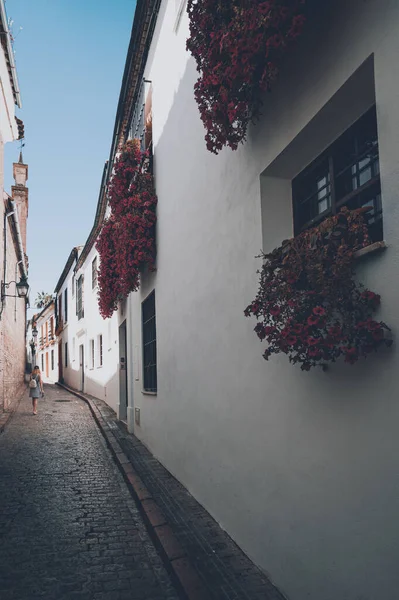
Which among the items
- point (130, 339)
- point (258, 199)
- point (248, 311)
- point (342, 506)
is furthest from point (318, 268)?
point (130, 339)

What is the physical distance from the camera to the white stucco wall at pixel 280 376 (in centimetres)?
265

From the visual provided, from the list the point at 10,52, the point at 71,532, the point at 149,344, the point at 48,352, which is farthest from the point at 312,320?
the point at 48,352

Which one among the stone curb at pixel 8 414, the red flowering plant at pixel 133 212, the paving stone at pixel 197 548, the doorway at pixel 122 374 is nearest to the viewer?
the paving stone at pixel 197 548

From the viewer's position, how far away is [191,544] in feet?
16.6

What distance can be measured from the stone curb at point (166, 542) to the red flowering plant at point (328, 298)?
224cm

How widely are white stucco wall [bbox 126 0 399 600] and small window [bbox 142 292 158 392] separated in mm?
1753

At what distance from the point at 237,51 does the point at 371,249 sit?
5.44 feet

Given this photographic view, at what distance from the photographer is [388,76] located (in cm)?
262

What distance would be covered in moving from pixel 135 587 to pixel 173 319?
401 centimetres

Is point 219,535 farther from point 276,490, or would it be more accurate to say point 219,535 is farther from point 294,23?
point 294,23

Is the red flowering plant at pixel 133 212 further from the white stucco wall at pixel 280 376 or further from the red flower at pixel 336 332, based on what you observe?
the red flower at pixel 336 332

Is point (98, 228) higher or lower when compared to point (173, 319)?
higher

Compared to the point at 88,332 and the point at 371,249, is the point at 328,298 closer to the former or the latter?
the point at 371,249

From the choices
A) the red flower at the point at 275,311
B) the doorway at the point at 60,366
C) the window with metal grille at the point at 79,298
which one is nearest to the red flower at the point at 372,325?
the red flower at the point at 275,311
